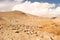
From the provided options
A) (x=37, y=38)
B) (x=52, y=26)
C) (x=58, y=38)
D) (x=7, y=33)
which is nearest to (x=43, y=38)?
(x=37, y=38)

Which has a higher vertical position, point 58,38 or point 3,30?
point 3,30

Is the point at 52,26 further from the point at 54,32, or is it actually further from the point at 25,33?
the point at 25,33

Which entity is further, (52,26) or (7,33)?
(52,26)

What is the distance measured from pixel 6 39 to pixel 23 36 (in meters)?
1.20

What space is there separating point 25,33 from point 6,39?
1607mm

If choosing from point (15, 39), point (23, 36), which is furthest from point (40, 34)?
point (15, 39)

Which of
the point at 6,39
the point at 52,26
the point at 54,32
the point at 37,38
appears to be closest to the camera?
the point at 6,39

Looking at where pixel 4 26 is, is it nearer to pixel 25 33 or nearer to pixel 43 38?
pixel 25 33

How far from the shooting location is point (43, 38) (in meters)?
11.4

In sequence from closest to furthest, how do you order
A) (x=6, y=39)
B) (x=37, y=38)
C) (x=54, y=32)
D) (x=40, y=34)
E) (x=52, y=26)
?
(x=6, y=39) → (x=37, y=38) → (x=40, y=34) → (x=54, y=32) → (x=52, y=26)

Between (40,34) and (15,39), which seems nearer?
(15,39)

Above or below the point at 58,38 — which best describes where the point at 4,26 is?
above

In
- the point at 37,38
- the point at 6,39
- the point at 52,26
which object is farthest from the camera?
A: the point at 52,26

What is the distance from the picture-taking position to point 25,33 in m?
11.6
